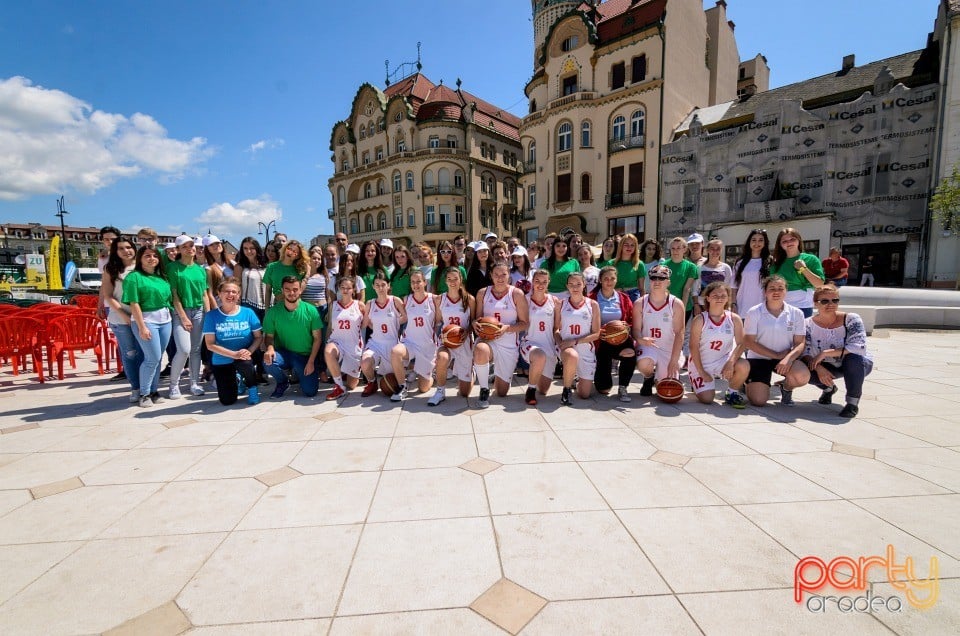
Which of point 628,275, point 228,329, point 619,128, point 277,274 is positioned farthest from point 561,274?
point 619,128

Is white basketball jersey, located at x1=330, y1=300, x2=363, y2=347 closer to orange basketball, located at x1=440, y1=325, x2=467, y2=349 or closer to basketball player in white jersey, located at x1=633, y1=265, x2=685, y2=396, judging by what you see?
orange basketball, located at x1=440, y1=325, x2=467, y2=349

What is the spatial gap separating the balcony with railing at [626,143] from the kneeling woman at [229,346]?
26.4 m

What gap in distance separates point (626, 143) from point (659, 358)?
82.1 ft

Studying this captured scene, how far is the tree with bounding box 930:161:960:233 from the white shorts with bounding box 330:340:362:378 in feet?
81.4

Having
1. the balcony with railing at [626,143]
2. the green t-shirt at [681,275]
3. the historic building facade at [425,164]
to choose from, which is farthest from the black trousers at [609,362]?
the historic building facade at [425,164]

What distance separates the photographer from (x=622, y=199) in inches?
1055

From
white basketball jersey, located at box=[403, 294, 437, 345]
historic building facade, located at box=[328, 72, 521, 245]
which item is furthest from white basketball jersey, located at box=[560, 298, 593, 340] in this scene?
historic building facade, located at box=[328, 72, 521, 245]

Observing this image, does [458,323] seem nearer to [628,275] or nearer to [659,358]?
[659,358]

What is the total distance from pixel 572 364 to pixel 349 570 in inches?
132

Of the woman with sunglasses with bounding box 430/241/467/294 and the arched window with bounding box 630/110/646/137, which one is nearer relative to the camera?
the woman with sunglasses with bounding box 430/241/467/294

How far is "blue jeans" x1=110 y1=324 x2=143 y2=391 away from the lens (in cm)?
508

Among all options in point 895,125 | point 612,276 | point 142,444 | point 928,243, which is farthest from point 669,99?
point 142,444

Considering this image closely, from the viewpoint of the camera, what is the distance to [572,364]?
4.91m

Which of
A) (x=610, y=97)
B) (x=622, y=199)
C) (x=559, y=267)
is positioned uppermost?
(x=610, y=97)
